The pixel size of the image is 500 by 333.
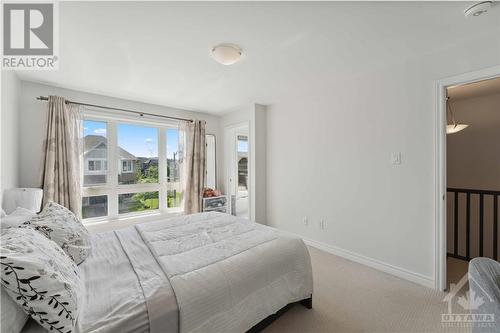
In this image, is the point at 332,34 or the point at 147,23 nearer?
the point at 147,23

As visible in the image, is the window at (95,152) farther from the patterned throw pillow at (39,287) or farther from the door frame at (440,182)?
the door frame at (440,182)

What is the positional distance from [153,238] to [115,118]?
2.69m

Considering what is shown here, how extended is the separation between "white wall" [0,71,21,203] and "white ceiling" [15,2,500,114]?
0.94ft

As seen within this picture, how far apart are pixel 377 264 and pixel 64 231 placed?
10.5 feet

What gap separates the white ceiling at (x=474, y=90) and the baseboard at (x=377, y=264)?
250 cm

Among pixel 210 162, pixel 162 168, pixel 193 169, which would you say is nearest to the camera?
pixel 162 168

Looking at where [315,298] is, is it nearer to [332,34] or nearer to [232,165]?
[332,34]

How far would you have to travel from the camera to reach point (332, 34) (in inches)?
76.8

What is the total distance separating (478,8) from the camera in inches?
63.0

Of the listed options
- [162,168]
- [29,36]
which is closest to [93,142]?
[162,168]

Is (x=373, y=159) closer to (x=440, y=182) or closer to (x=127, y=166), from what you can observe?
(x=440, y=182)

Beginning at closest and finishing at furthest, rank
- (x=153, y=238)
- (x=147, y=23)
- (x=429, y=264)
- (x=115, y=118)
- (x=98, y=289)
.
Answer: (x=98, y=289)
(x=147, y=23)
(x=153, y=238)
(x=429, y=264)
(x=115, y=118)

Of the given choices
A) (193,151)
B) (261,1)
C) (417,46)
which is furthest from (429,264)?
(193,151)

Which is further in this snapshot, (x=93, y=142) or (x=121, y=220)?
(x=121, y=220)
